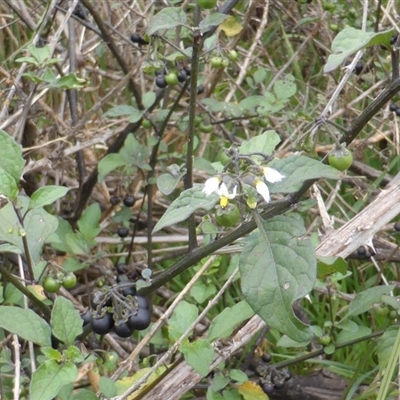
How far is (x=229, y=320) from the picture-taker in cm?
154

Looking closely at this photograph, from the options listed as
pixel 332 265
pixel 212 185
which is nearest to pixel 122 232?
pixel 332 265

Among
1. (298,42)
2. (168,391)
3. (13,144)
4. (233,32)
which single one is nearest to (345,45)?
(13,144)

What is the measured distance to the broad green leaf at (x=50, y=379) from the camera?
126 cm

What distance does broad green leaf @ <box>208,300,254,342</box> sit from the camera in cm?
152

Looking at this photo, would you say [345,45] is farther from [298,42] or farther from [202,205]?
[298,42]

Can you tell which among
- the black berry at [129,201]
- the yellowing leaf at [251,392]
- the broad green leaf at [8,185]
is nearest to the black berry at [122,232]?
the black berry at [129,201]

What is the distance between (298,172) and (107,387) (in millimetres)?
665

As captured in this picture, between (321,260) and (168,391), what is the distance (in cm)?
50

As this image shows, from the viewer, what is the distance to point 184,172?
4.60 feet

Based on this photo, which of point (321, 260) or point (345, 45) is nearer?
point (345, 45)

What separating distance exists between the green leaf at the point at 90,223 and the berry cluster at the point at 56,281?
0.54 meters

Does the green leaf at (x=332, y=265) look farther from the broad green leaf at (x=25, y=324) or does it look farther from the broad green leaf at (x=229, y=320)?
the broad green leaf at (x=25, y=324)

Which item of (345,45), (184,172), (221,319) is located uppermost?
(345,45)

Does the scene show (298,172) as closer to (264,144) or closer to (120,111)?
(264,144)
